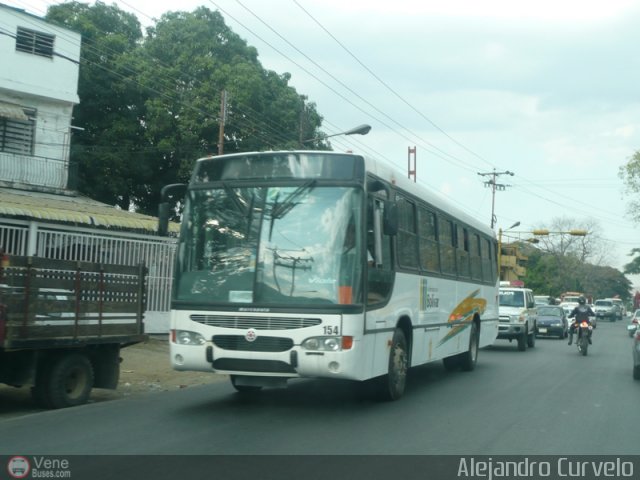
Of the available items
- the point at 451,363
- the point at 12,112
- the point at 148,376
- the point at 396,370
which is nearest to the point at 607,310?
the point at 451,363

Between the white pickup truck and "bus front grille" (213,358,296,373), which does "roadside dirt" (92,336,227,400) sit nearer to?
"bus front grille" (213,358,296,373)

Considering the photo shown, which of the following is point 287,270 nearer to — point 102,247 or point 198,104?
point 102,247

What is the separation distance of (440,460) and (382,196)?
4068 millimetres

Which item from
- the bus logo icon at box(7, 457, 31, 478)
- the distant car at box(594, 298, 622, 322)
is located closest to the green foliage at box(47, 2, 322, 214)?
the bus logo icon at box(7, 457, 31, 478)

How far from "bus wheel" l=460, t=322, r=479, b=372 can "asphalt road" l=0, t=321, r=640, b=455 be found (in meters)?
2.20

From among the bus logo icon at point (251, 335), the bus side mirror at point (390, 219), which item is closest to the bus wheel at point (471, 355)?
the bus side mirror at point (390, 219)

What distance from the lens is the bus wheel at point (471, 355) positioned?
632 inches

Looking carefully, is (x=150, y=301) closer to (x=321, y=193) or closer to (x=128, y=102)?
(x=321, y=193)

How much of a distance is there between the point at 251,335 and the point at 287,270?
902 mm

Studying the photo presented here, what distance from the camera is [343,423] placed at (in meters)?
9.07

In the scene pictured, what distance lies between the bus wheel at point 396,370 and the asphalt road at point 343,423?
169 mm

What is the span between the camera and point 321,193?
953 cm

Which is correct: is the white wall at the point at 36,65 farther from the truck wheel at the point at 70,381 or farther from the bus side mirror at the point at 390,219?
the bus side mirror at the point at 390,219

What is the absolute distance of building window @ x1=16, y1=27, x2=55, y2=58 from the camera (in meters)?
25.7
